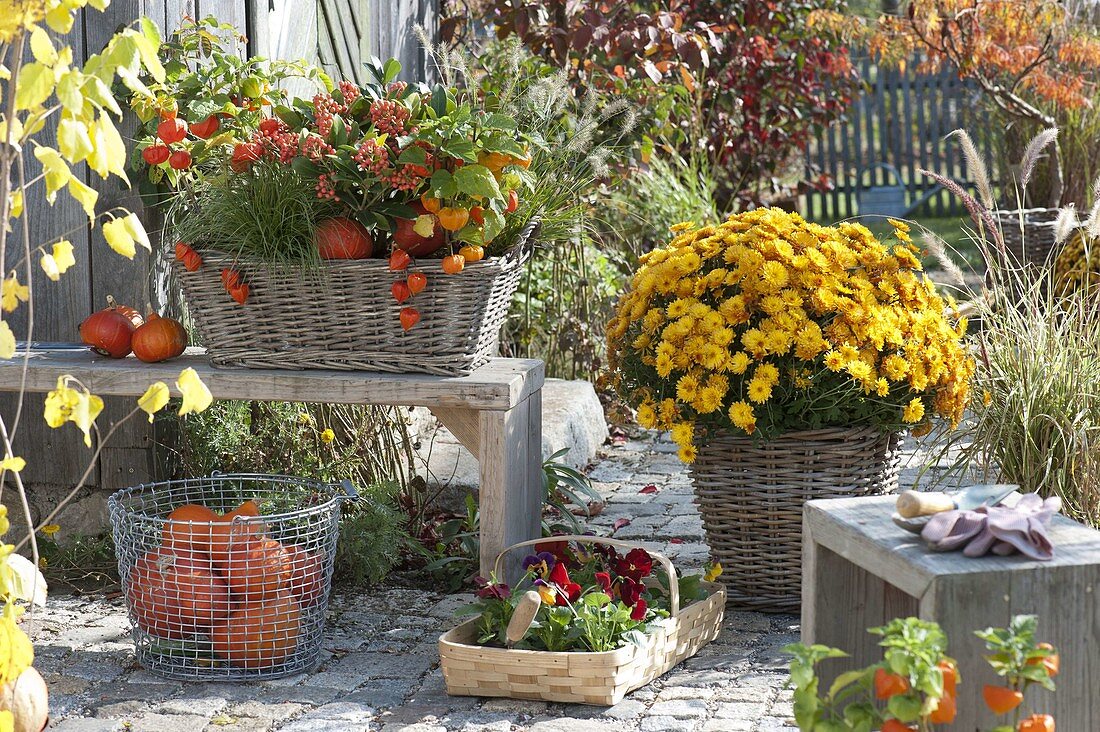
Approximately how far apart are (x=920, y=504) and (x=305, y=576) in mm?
1487

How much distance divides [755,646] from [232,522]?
1.30m

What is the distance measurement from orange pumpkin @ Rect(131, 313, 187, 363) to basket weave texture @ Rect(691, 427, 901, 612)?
140 cm

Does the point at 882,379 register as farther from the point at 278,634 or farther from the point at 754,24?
the point at 754,24

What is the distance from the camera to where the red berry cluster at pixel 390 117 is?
298cm

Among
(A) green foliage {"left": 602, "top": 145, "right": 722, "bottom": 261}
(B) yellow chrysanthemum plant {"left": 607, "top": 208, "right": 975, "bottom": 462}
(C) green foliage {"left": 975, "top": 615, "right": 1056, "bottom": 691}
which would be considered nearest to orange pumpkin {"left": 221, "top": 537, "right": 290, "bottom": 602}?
(B) yellow chrysanthemum plant {"left": 607, "top": 208, "right": 975, "bottom": 462}

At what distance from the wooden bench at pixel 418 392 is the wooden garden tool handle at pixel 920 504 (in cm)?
117

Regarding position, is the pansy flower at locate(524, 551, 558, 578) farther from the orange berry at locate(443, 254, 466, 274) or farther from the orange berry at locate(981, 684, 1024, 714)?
the orange berry at locate(981, 684, 1024, 714)

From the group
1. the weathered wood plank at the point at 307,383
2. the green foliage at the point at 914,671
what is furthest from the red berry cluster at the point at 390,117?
the green foliage at the point at 914,671

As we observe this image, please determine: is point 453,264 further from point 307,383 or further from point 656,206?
point 656,206

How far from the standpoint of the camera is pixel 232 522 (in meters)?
2.92

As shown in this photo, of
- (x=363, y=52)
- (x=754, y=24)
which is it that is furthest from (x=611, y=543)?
(x=754, y=24)

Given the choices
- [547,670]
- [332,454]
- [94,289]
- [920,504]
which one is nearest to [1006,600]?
[920,504]

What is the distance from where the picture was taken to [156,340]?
10.6ft

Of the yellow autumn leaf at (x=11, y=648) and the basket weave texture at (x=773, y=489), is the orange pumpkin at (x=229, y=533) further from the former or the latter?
the basket weave texture at (x=773, y=489)
